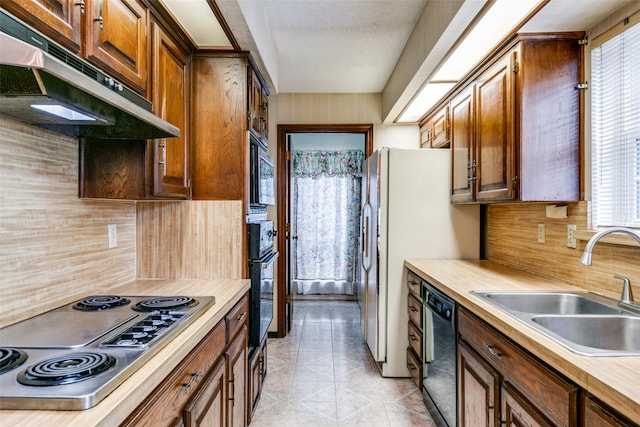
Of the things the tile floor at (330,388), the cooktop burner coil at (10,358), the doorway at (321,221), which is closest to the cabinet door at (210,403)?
the cooktop burner coil at (10,358)

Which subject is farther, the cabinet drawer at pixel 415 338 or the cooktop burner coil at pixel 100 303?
the cabinet drawer at pixel 415 338

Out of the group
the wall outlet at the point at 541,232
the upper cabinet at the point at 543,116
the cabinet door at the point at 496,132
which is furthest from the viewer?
the wall outlet at the point at 541,232

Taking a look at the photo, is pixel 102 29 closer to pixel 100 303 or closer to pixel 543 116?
pixel 100 303

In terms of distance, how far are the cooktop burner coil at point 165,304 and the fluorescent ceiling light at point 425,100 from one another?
2144mm

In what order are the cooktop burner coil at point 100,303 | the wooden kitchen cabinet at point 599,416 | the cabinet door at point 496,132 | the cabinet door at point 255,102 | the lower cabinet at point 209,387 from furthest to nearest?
the cabinet door at point 255,102, the cabinet door at point 496,132, the cooktop burner coil at point 100,303, the lower cabinet at point 209,387, the wooden kitchen cabinet at point 599,416

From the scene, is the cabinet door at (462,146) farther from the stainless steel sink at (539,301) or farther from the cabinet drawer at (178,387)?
the cabinet drawer at (178,387)

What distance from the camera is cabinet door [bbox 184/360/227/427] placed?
46.8 inches

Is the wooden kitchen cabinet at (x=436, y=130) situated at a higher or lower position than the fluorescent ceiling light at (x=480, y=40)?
lower

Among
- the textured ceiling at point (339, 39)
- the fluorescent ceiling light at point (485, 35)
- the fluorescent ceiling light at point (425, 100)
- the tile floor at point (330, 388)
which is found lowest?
the tile floor at point (330, 388)

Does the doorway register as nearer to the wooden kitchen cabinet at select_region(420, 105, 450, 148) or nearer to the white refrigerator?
the wooden kitchen cabinet at select_region(420, 105, 450, 148)

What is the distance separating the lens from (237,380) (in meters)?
1.83

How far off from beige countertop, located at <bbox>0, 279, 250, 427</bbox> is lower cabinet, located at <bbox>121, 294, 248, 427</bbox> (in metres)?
0.04

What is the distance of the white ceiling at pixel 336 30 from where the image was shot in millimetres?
1632


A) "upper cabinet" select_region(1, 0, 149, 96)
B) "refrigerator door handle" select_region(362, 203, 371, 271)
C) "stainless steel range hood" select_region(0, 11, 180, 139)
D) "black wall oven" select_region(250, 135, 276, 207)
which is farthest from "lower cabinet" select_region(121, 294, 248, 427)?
"refrigerator door handle" select_region(362, 203, 371, 271)
